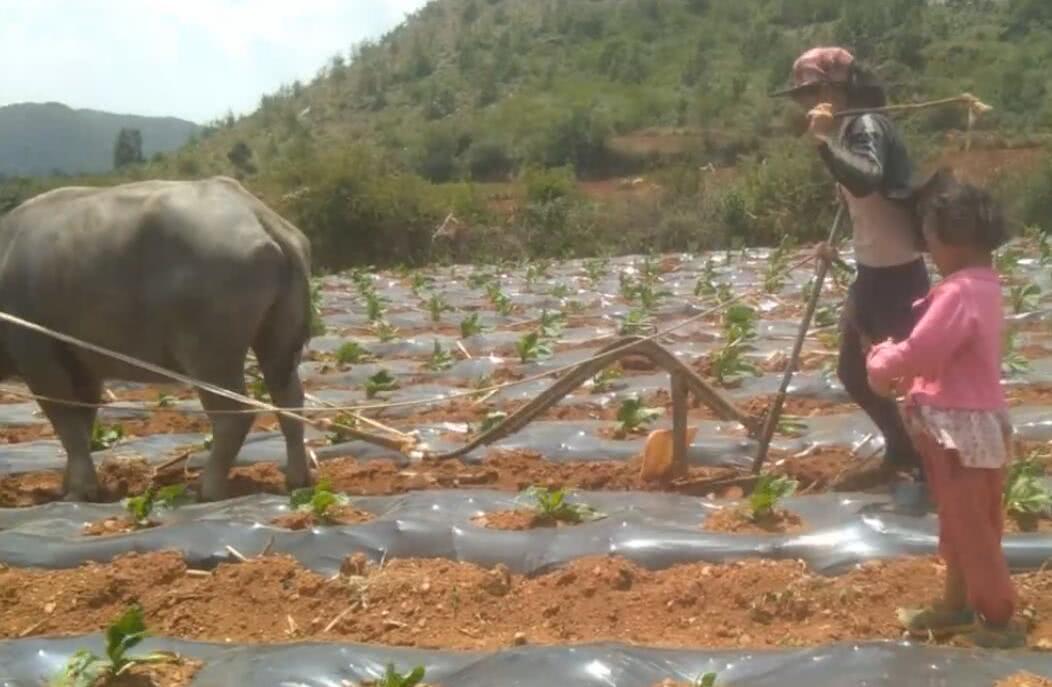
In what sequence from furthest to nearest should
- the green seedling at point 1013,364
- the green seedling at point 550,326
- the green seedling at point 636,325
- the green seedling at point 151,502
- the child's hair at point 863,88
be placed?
1. the green seedling at point 550,326
2. the green seedling at point 636,325
3. the green seedling at point 1013,364
4. the green seedling at point 151,502
5. the child's hair at point 863,88

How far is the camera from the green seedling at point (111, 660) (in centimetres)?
393

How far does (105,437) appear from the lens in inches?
316

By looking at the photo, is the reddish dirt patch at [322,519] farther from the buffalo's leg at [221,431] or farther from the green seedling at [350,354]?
the green seedling at [350,354]

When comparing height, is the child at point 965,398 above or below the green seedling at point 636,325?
above

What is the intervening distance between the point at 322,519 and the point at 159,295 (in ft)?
5.47

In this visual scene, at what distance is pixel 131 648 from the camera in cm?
416

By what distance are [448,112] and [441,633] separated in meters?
59.2

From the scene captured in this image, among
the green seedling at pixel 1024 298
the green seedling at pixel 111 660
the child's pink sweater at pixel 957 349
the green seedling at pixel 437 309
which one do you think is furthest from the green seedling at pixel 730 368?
the green seedling at pixel 437 309

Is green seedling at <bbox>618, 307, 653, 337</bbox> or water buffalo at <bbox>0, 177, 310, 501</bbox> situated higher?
water buffalo at <bbox>0, 177, 310, 501</bbox>

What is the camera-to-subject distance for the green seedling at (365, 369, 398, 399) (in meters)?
9.08

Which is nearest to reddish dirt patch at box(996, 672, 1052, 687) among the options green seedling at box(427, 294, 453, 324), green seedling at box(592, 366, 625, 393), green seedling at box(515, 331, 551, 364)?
green seedling at box(592, 366, 625, 393)

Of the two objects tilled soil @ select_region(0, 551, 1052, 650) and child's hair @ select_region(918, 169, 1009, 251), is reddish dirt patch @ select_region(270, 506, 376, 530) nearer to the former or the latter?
tilled soil @ select_region(0, 551, 1052, 650)

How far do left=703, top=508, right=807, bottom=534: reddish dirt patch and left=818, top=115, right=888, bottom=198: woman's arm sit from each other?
134 cm

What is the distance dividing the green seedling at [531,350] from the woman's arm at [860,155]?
5.25 metres
